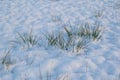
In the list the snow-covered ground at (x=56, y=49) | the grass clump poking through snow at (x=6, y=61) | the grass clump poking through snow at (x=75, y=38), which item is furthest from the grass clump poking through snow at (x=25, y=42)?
the grass clump poking through snow at (x=6, y=61)

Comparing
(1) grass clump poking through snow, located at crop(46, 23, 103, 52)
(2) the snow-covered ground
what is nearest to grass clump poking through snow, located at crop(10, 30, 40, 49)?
(2) the snow-covered ground

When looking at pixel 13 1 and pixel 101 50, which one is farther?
pixel 13 1

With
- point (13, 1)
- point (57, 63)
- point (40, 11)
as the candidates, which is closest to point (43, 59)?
point (57, 63)

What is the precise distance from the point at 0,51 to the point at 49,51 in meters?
0.75

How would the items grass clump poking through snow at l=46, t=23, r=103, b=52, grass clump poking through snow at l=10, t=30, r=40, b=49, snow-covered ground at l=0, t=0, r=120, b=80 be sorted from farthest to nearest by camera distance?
1. grass clump poking through snow at l=10, t=30, r=40, b=49
2. grass clump poking through snow at l=46, t=23, r=103, b=52
3. snow-covered ground at l=0, t=0, r=120, b=80

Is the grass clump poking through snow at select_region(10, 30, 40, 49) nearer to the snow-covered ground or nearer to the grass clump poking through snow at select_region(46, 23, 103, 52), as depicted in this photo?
the snow-covered ground

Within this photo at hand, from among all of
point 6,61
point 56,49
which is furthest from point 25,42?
point 6,61

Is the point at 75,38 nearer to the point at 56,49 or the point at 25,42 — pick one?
the point at 56,49

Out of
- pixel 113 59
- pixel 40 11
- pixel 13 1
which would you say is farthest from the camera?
pixel 13 1

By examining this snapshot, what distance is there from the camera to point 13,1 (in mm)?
7082

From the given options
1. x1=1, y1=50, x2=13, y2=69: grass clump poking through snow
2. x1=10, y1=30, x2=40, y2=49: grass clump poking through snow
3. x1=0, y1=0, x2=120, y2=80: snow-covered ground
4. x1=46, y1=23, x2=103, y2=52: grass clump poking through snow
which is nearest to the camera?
x1=0, y1=0, x2=120, y2=80: snow-covered ground

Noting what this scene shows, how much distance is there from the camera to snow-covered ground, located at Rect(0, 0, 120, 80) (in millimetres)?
3127

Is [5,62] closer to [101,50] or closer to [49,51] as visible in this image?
[49,51]

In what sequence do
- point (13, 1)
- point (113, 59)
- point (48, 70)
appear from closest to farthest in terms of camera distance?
point (48, 70)
point (113, 59)
point (13, 1)
